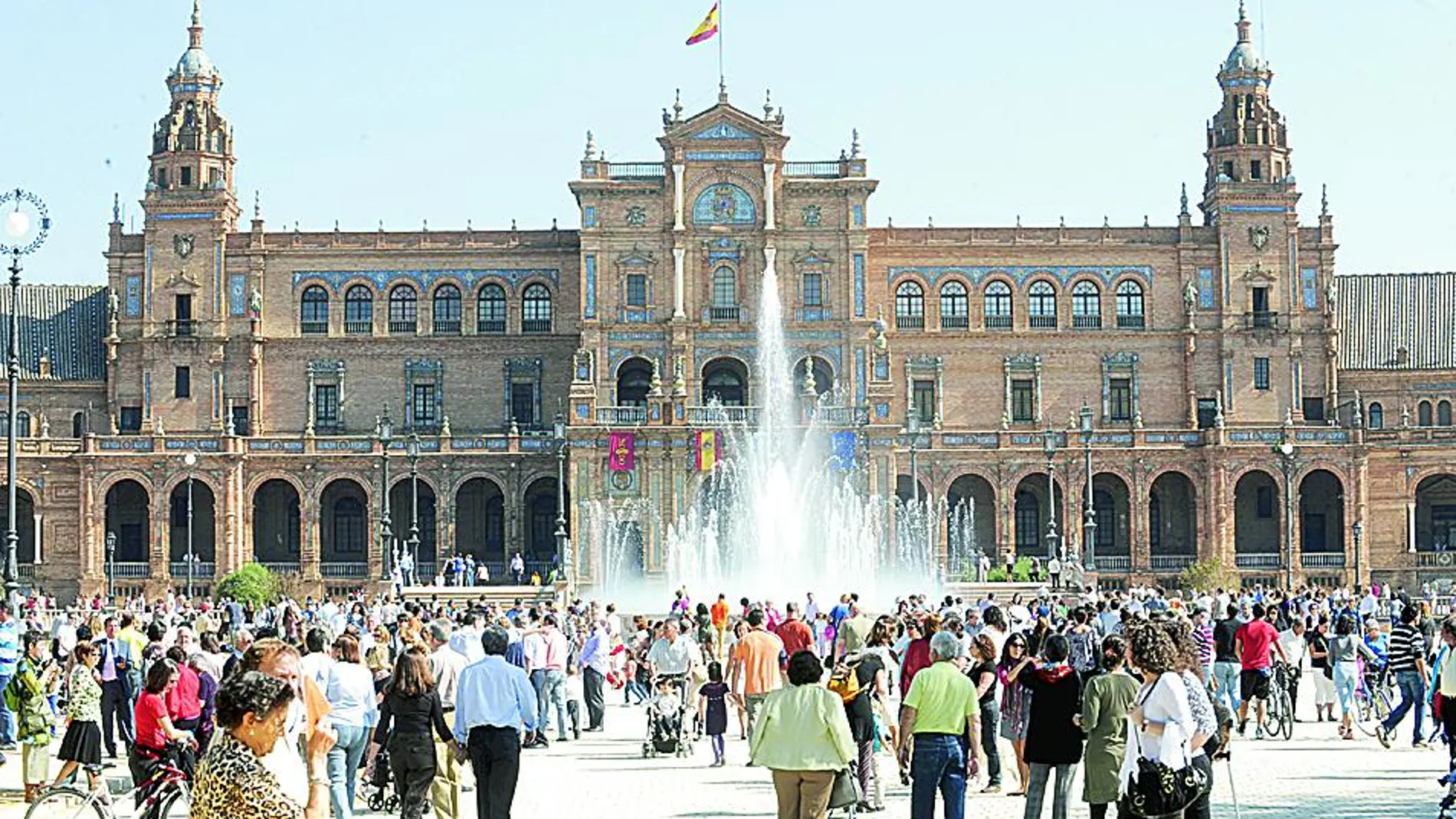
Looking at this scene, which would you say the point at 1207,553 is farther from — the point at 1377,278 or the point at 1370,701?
the point at 1370,701

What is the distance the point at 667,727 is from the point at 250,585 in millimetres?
42219

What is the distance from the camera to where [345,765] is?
19062 millimetres

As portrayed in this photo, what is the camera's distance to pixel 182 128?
76688mm

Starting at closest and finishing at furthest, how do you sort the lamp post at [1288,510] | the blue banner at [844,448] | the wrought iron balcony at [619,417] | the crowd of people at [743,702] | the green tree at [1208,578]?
1. the crowd of people at [743,702]
2. the lamp post at [1288,510]
3. the green tree at [1208,578]
4. the blue banner at [844,448]
5. the wrought iron balcony at [619,417]

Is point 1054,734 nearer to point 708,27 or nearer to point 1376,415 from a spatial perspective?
point 708,27

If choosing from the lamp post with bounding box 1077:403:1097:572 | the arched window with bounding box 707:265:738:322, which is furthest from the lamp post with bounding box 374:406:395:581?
the lamp post with bounding box 1077:403:1097:572

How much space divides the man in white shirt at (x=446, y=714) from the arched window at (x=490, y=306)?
55.4 meters

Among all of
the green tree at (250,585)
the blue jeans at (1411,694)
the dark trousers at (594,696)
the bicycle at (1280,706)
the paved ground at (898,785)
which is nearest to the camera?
the paved ground at (898,785)

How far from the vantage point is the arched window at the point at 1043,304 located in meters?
77.2

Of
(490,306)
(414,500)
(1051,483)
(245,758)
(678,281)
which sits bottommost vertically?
(245,758)

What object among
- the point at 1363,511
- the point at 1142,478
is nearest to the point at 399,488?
the point at 1142,478

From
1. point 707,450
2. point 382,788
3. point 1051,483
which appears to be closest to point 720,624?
point 382,788

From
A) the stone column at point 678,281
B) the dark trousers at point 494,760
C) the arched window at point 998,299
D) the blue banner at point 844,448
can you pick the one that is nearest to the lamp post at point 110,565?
the stone column at point 678,281

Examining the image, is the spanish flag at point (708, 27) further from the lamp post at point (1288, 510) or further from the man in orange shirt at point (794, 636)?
the man in orange shirt at point (794, 636)
